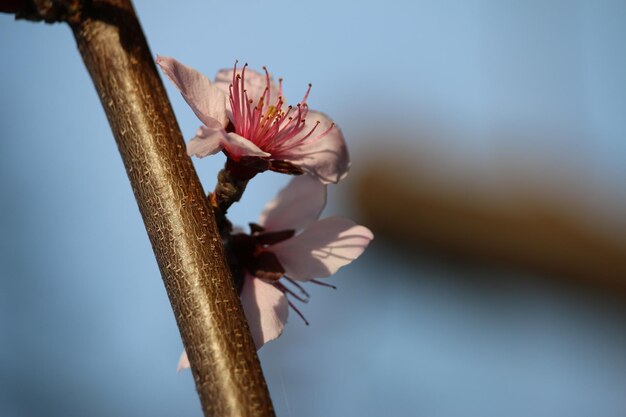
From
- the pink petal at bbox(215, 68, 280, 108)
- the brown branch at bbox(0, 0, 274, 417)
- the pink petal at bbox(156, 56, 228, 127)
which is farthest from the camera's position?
the pink petal at bbox(215, 68, 280, 108)

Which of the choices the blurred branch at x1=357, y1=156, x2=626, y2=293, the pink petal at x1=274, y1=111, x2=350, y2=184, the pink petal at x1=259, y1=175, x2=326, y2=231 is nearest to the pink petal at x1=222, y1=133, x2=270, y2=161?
the pink petal at x1=274, y1=111, x2=350, y2=184

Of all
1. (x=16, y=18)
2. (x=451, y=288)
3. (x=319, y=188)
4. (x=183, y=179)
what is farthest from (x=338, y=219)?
(x=451, y=288)

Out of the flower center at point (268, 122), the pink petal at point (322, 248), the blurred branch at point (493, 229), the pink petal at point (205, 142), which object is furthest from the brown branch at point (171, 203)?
the blurred branch at point (493, 229)

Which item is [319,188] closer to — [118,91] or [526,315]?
[118,91]

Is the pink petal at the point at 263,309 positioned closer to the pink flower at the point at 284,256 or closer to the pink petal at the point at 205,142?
the pink flower at the point at 284,256

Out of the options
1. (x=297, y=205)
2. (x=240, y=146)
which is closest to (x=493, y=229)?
(x=297, y=205)

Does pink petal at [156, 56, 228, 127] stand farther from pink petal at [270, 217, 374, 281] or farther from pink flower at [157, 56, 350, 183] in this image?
→ pink petal at [270, 217, 374, 281]
